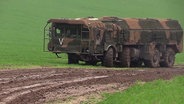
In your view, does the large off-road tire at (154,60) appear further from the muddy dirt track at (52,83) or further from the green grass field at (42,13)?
the muddy dirt track at (52,83)

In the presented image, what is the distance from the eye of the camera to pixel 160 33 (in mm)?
38062

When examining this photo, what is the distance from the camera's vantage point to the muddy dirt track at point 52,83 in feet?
58.1

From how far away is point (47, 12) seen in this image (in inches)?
3022

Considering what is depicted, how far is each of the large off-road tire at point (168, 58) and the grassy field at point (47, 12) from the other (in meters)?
16.5

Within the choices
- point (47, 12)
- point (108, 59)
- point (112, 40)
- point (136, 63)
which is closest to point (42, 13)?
point (47, 12)

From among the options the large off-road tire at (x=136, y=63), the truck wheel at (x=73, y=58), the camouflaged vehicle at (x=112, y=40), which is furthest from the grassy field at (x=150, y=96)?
the large off-road tire at (x=136, y=63)

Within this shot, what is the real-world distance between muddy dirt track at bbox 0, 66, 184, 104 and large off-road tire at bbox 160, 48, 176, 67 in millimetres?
11951

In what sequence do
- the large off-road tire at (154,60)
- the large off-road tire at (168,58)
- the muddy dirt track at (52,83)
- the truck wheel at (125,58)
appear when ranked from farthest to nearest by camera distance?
the large off-road tire at (168,58), the large off-road tire at (154,60), the truck wheel at (125,58), the muddy dirt track at (52,83)

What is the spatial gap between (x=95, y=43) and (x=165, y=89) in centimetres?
1551

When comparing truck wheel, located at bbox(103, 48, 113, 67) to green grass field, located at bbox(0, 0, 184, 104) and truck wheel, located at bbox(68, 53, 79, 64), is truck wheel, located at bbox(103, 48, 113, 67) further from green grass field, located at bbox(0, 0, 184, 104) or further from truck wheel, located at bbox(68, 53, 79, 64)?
A: green grass field, located at bbox(0, 0, 184, 104)

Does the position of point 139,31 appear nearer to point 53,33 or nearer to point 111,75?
point 53,33

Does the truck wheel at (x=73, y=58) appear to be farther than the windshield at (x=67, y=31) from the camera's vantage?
Yes

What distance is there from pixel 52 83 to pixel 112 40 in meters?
13.6

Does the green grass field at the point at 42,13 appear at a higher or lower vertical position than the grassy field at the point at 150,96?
higher
